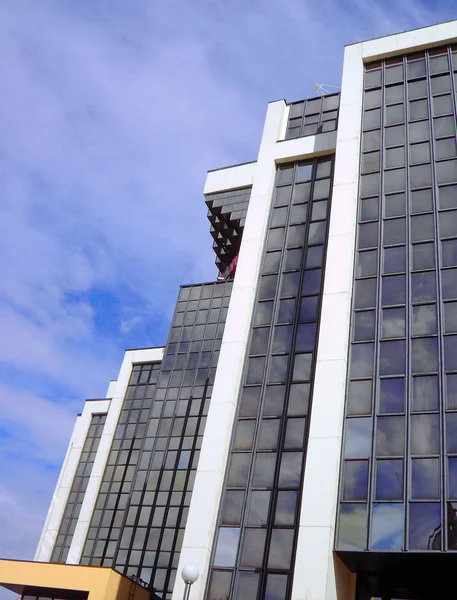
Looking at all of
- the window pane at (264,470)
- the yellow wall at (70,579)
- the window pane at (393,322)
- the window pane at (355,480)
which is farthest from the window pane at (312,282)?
the yellow wall at (70,579)

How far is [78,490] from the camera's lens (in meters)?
61.2

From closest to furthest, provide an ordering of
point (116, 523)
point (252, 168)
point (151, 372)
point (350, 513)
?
point (350, 513) < point (252, 168) < point (116, 523) < point (151, 372)

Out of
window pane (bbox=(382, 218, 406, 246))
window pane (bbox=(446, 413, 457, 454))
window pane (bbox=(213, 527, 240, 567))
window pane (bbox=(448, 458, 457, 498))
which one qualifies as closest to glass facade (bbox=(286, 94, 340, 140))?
window pane (bbox=(382, 218, 406, 246))

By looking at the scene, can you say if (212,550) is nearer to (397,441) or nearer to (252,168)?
(397,441)

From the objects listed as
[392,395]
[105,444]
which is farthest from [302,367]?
[105,444]

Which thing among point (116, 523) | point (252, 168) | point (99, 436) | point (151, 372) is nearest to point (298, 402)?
point (252, 168)

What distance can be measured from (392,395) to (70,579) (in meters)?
16.0

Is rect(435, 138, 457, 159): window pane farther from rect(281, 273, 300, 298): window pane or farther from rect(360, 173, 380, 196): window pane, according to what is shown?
rect(281, 273, 300, 298): window pane

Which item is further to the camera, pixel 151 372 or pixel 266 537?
pixel 151 372

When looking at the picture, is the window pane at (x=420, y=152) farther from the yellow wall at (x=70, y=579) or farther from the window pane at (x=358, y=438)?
the yellow wall at (x=70, y=579)

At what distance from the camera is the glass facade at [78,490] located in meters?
57.0

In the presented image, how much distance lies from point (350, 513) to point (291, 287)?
11.8 meters

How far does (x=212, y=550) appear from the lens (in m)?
23.2

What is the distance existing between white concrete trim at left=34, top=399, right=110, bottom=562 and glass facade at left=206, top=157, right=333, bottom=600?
1556 inches
